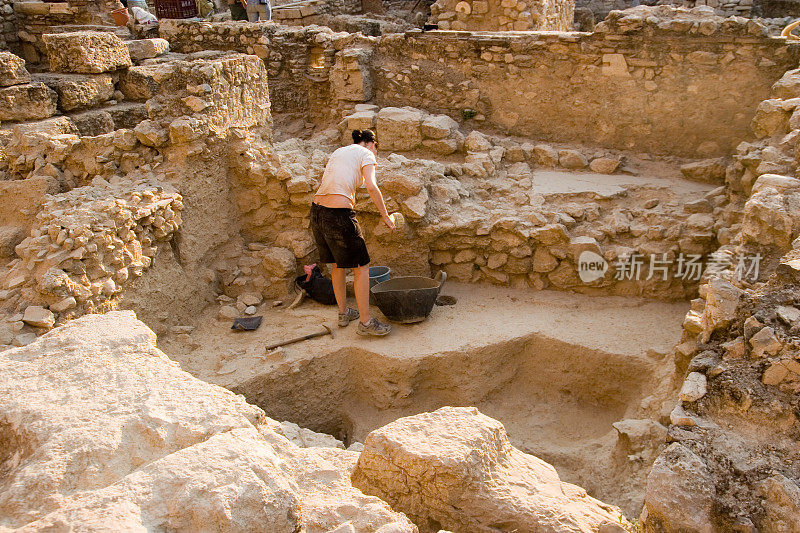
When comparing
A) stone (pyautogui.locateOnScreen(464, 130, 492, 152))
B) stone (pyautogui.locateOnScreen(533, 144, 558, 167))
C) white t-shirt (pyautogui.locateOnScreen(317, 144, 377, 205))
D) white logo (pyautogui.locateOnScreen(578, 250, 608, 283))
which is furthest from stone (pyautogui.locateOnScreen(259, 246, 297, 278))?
stone (pyautogui.locateOnScreen(533, 144, 558, 167))

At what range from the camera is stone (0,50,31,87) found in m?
A: 7.36

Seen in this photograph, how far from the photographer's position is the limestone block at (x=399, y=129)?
736cm

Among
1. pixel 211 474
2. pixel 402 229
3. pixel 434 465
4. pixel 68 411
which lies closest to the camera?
pixel 211 474

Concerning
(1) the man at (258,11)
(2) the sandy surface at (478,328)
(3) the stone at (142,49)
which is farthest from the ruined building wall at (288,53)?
(2) the sandy surface at (478,328)

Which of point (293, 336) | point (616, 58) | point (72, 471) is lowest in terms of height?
point (293, 336)

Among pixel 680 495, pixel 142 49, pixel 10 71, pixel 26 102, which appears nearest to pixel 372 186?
pixel 680 495

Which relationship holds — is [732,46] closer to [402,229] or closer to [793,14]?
[402,229]

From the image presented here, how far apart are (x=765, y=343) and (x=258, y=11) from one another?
10.5 metres

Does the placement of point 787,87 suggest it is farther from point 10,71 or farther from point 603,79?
point 10,71

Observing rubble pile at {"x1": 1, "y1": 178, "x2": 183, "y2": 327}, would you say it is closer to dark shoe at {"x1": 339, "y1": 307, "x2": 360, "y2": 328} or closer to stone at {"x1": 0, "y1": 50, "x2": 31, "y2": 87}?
dark shoe at {"x1": 339, "y1": 307, "x2": 360, "y2": 328}

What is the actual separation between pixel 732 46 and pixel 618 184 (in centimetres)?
187

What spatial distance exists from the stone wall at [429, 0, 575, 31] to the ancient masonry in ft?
0.14

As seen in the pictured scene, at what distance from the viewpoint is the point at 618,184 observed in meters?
6.56

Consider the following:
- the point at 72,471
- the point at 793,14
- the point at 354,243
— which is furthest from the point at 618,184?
the point at 793,14
